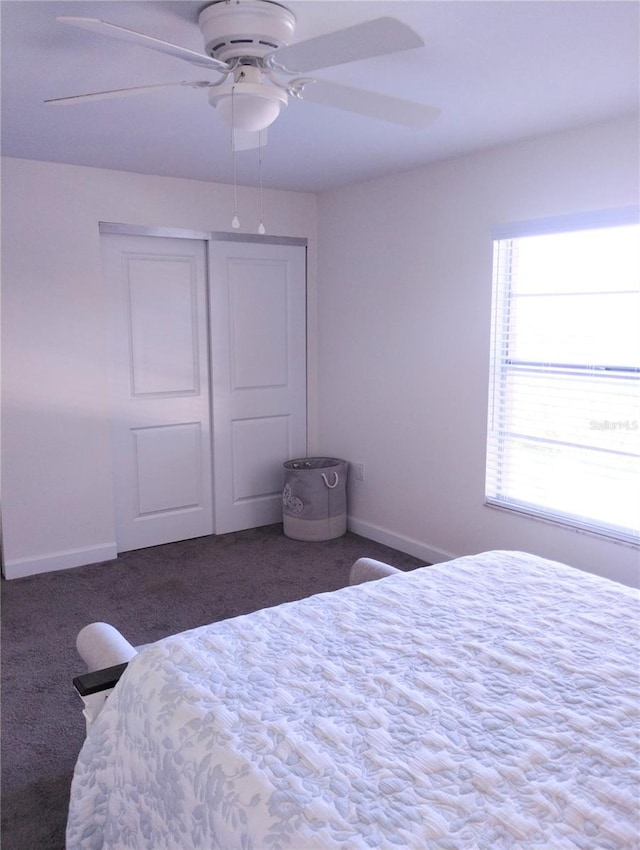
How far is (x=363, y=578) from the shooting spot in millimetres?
2434

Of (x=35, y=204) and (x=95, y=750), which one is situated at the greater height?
(x=35, y=204)

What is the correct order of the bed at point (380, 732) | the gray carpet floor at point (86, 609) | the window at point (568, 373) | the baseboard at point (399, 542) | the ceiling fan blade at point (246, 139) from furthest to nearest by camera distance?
the baseboard at point (399, 542) → the window at point (568, 373) → the ceiling fan blade at point (246, 139) → the gray carpet floor at point (86, 609) → the bed at point (380, 732)

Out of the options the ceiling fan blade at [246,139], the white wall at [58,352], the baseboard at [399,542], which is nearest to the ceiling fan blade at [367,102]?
the ceiling fan blade at [246,139]

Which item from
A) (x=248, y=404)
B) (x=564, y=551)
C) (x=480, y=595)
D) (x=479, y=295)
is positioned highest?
(x=479, y=295)

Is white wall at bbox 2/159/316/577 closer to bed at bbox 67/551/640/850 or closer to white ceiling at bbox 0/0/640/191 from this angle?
white ceiling at bbox 0/0/640/191

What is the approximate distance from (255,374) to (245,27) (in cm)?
288

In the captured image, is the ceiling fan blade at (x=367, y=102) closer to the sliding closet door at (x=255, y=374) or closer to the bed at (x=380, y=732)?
the bed at (x=380, y=732)

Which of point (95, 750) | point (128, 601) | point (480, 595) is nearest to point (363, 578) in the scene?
point (480, 595)

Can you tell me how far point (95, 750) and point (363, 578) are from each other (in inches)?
43.9

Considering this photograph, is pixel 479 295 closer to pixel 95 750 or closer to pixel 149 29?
pixel 149 29

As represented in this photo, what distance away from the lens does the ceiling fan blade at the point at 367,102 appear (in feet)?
6.44

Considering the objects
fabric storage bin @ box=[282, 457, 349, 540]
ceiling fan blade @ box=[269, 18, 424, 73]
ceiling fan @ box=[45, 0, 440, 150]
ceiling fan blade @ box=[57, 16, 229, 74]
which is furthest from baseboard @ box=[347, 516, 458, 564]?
ceiling fan blade @ box=[57, 16, 229, 74]

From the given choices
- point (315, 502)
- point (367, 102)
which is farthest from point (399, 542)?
point (367, 102)

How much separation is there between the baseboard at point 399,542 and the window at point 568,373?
0.54m
